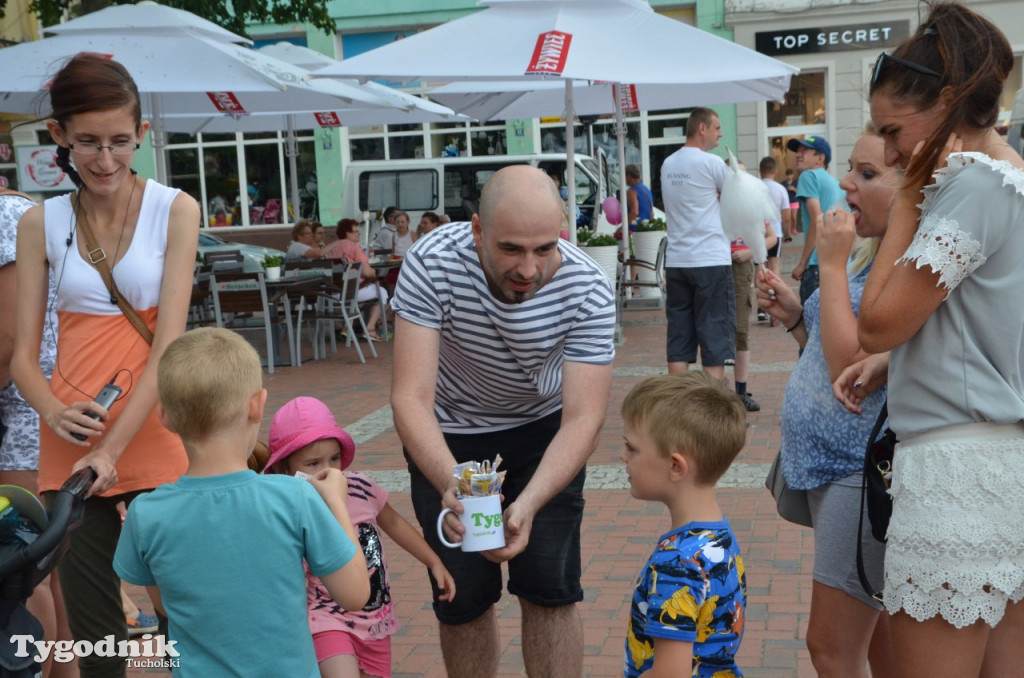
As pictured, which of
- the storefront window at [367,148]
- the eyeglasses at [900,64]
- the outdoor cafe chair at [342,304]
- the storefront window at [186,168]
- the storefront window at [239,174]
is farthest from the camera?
the storefront window at [186,168]

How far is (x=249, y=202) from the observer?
28.3 metres

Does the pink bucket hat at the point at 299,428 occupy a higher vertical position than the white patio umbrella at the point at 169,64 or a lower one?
lower

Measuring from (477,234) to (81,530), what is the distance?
137 cm

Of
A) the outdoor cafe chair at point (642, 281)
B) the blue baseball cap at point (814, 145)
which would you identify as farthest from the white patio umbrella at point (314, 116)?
the blue baseball cap at point (814, 145)

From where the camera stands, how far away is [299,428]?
126 inches

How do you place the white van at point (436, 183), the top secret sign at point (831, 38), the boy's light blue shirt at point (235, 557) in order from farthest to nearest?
the top secret sign at point (831, 38) → the white van at point (436, 183) → the boy's light blue shirt at point (235, 557)

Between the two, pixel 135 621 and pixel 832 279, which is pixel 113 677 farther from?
pixel 832 279

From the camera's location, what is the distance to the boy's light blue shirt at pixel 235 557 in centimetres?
247

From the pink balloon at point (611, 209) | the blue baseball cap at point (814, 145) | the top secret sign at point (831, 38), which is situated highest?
the top secret sign at point (831, 38)

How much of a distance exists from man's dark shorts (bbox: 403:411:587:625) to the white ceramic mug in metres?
0.61

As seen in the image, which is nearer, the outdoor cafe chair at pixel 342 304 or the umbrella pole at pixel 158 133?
the umbrella pole at pixel 158 133

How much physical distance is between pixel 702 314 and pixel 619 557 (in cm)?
321

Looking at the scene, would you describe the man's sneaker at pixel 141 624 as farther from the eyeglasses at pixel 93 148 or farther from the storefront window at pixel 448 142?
the storefront window at pixel 448 142

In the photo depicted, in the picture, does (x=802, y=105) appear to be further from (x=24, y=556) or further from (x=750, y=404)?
(x=24, y=556)
